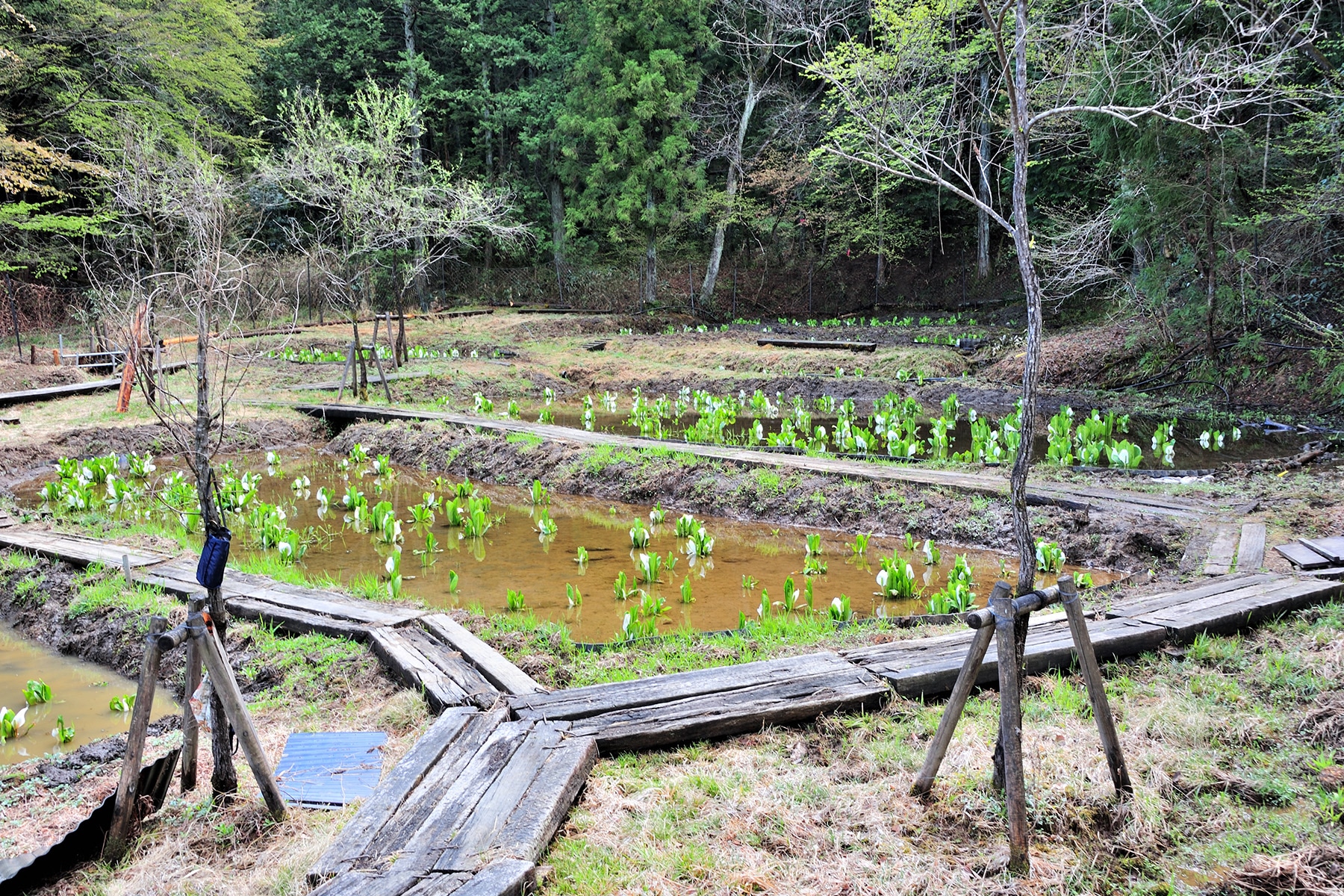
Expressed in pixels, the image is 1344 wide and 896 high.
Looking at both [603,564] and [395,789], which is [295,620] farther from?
[603,564]

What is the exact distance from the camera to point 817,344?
1934 cm

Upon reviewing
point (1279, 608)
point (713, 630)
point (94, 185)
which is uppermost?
point (94, 185)

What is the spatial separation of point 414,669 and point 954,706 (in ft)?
9.26

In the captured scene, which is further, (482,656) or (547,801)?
(482,656)

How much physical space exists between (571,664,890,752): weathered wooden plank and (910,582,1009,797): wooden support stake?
0.86 metres

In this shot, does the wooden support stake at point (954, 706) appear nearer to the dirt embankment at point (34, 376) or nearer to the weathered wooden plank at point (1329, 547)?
the weathered wooden plank at point (1329, 547)

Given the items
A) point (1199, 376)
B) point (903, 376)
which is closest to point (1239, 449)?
point (1199, 376)

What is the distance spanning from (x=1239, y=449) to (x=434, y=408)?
11.5m

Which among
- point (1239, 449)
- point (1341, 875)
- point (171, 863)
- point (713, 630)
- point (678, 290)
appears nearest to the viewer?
point (1341, 875)

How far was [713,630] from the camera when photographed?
19.3ft

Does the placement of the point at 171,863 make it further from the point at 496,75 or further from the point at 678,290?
the point at 496,75

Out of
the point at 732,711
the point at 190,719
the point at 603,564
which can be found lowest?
the point at 603,564

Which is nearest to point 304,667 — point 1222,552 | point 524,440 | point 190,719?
point 190,719

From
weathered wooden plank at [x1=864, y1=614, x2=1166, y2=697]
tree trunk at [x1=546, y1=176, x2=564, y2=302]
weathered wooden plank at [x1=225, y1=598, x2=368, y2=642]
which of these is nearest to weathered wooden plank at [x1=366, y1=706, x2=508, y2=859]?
weathered wooden plank at [x1=225, y1=598, x2=368, y2=642]
